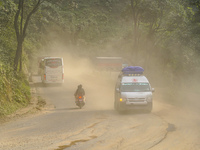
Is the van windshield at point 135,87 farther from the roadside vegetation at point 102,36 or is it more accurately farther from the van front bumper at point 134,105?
the roadside vegetation at point 102,36

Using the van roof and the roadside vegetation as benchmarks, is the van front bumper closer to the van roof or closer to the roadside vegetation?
the van roof

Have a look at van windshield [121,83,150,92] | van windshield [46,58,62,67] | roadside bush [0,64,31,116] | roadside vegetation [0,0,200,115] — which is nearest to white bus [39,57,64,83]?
van windshield [46,58,62,67]

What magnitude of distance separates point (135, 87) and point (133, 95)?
0.99 meters

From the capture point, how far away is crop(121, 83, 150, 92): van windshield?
20156 millimetres

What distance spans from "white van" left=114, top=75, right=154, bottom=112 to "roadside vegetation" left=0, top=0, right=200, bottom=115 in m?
6.12

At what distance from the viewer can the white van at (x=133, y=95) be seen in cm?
1934

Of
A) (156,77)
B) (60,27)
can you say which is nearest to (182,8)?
(156,77)

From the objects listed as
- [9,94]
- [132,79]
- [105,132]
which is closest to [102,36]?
[9,94]

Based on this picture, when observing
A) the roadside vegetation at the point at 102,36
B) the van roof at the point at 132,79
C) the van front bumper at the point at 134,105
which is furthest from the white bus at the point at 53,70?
the van front bumper at the point at 134,105

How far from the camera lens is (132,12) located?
47781mm

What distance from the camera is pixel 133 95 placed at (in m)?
19.5

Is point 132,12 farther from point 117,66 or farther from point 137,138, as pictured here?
point 137,138

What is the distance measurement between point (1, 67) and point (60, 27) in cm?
6594

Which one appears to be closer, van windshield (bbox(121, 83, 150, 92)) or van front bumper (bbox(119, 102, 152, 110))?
van front bumper (bbox(119, 102, 152, 110))
